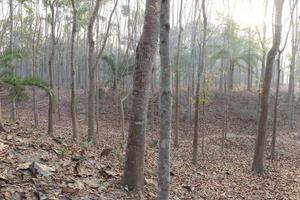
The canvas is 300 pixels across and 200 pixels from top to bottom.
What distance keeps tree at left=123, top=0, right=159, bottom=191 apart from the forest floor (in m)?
0.42

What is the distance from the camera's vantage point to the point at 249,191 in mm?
11500

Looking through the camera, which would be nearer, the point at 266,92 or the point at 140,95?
the point at 140,95

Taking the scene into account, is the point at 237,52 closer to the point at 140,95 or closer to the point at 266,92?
the point at 266,92

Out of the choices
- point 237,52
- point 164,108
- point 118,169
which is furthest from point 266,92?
point 237,52

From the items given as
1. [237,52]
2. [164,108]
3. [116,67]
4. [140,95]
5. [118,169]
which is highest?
[237,52]

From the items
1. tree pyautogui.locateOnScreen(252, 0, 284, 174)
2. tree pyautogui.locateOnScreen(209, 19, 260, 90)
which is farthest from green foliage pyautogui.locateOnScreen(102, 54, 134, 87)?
tree pyautogui.locateOnScreen(252, 0, 284, 174)

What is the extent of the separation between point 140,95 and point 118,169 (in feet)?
8.60

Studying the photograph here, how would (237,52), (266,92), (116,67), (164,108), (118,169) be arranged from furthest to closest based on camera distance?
(237,52) < (116,67) < (266,92) < (118,169) < (164,108)

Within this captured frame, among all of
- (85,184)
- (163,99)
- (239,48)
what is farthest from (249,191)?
(239,48)

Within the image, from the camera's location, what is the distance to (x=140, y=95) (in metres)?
7.48

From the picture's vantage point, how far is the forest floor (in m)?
6.67

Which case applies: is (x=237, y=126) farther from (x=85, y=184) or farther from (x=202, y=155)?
(x=85, y=184)

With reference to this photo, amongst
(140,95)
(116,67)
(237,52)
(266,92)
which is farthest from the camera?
(237,52)

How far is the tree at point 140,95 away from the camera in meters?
7.39
